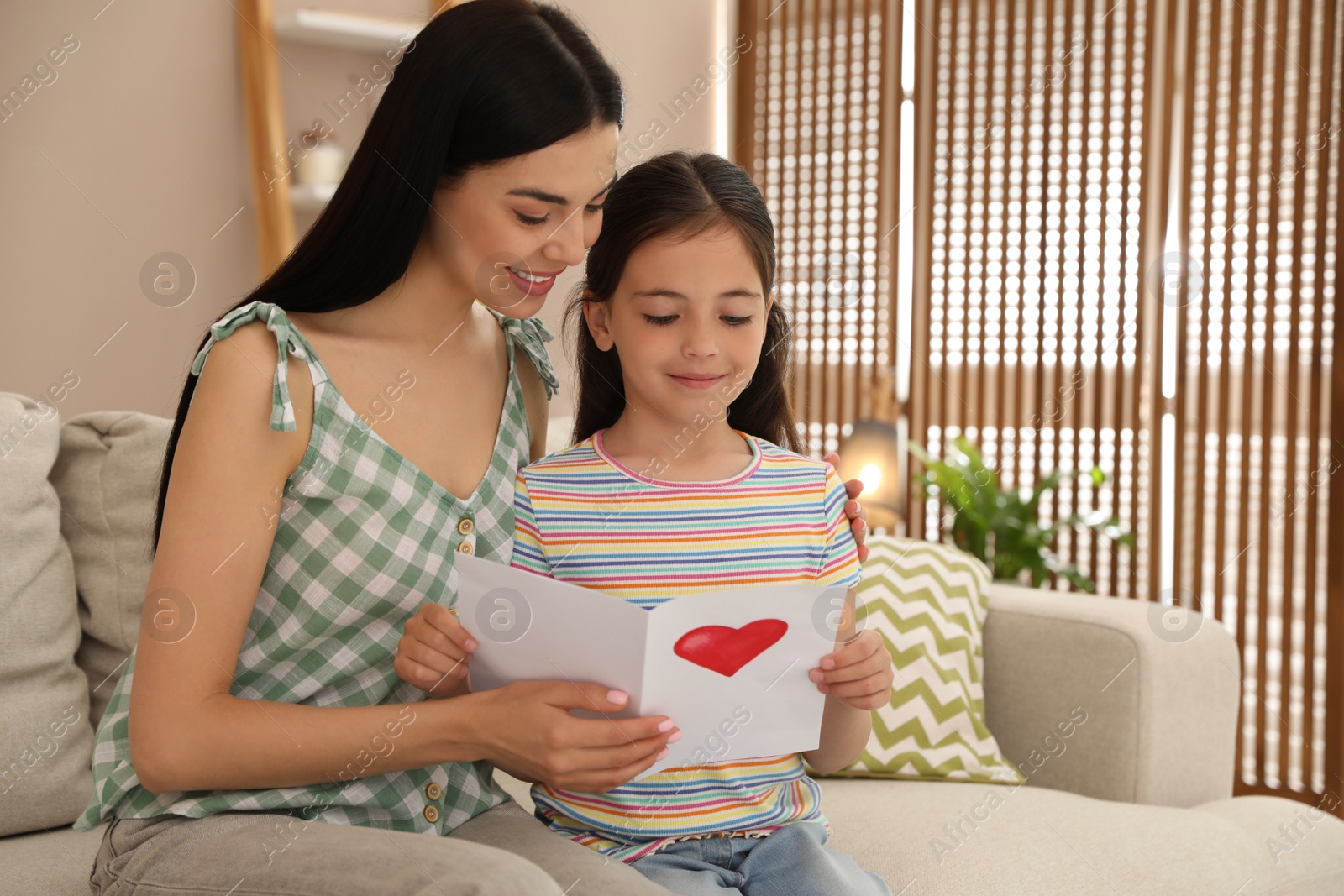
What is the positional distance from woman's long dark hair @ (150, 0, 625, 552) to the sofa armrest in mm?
1283

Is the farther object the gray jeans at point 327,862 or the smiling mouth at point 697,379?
the smiling mouth at point 697,379

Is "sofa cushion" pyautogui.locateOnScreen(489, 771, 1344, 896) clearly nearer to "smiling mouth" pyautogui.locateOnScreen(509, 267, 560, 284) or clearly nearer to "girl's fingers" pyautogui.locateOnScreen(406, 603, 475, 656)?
"girl's fingers" pyautogui.locateOnScreen(406, 603, 475, 656)

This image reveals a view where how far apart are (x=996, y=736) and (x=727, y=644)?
3.80 ft

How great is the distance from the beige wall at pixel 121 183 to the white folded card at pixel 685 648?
2.03 m

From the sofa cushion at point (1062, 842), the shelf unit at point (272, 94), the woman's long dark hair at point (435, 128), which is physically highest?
the shelf unit at point (272, 94)

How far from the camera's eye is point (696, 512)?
122 cm

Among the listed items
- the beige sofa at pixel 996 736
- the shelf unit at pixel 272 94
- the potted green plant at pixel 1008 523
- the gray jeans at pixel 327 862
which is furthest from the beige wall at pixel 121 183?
the potted green plant at pixel 1008 523

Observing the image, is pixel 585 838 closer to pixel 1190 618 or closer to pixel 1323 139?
pixel 1190 618

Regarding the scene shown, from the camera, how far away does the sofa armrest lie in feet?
5.85

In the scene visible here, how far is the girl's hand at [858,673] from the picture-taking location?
1088mm

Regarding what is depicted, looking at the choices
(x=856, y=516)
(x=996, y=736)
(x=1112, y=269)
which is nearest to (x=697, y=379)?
(x=856, y=516)

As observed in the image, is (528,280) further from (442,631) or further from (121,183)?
(121,183)

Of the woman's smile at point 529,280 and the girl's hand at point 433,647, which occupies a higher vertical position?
the woman's smile at point 529,280

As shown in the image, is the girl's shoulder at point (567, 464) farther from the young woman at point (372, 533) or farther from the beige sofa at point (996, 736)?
the beige sofa at point (996, 736)
